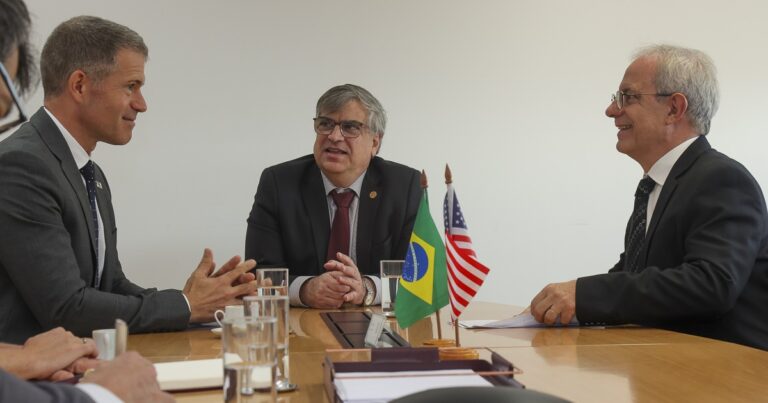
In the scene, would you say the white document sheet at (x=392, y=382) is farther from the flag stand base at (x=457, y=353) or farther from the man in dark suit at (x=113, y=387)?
the man in dark suit at (x=113, y=387)

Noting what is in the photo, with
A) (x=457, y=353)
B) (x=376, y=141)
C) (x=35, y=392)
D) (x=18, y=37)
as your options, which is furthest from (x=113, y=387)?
(x=376, y=141)

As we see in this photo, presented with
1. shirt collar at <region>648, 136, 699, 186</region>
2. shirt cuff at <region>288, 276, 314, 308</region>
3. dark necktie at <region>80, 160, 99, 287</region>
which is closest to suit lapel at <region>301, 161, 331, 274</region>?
shirt cuff at <region>288, 276, 314, 308</region>

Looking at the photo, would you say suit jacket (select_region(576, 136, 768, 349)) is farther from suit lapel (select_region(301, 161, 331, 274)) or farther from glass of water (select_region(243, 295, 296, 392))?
suit lapel (select_region(301, 161, 331, 274))

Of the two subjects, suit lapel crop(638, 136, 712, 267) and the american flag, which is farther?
suit lapel crop(638, 136, 712, 267)

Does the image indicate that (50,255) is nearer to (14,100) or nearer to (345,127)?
(14,100)

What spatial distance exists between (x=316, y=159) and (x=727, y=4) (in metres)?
3.00

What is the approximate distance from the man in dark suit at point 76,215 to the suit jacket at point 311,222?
0.87 meters

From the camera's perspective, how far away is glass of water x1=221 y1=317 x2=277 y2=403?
4.40 feet

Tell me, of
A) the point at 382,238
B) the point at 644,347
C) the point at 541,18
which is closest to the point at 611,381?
the point at 644,347

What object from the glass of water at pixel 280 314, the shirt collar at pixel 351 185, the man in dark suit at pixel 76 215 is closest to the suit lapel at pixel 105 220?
the man in dark suit at pixel 76 215

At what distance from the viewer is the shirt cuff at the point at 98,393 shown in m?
1.30

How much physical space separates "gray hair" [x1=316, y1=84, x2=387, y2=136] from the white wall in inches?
28.6

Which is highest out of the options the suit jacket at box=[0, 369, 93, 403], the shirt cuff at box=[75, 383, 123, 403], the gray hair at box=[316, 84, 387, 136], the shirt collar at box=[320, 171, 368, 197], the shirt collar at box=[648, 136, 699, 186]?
the gray hair at box=[316, 84, 387, 136]

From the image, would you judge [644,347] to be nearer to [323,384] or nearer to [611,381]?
[611,381]
